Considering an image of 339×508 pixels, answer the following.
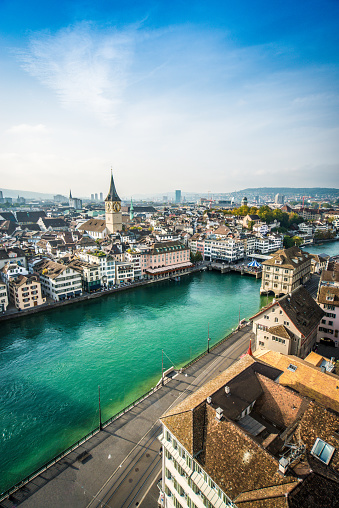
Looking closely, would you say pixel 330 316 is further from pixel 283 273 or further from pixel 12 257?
pixel 12 257

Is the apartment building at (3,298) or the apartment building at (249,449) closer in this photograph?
the apartment building at (249,449)

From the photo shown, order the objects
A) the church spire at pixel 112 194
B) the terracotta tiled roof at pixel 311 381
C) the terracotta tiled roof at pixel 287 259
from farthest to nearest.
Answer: the church spire at pixel 112 194, the terracotta tiled roof at pixel 287 259, the terracotta tiled roof at pixel 311 381

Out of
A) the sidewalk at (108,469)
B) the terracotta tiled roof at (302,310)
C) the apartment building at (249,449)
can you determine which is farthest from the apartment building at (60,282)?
the apartment building at (249,449)

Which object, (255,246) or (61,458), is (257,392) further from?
(255,246)

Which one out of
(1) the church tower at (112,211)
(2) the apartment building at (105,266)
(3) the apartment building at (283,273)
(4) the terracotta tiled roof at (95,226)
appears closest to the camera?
(3) the apartment building at (283,273)

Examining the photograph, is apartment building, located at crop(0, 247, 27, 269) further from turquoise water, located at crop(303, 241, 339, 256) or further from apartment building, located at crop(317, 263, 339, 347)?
turquoise water, located at crop(303, 241, 339, 256)

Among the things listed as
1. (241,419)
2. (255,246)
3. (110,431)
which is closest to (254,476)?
(241,419)

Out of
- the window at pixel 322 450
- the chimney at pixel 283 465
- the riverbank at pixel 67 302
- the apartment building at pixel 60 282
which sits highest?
the chimney at pixel 283 465

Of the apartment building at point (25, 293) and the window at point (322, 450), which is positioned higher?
the window at point (322, 450)

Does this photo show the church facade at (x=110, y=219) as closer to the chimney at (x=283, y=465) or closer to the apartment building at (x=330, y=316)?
the apartment building at (x=330, y=316)
